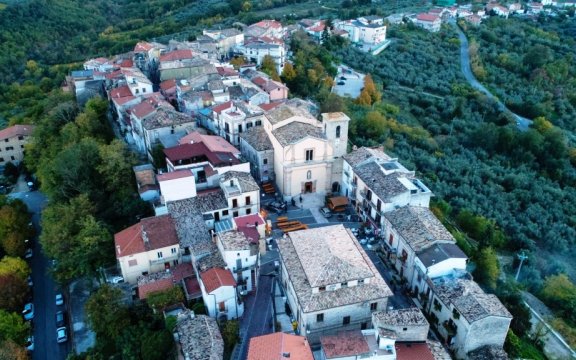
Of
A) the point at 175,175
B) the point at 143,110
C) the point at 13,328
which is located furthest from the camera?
the point at 143,110

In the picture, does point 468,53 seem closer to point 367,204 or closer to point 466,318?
point 367,204

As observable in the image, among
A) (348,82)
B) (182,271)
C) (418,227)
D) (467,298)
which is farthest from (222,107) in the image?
(348,82)

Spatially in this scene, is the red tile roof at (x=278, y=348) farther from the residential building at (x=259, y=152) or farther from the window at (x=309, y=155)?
the residential building at (x=259, y=152)

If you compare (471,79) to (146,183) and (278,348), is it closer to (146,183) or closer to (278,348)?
(146,183)

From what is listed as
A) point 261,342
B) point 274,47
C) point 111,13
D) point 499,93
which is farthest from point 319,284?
point 111,13

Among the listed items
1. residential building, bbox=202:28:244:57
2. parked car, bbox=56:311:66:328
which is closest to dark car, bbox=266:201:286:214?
parked car, bbox=56:311:66:328

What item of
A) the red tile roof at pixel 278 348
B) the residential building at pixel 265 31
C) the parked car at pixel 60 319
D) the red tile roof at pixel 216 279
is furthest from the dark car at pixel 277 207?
the residential building at pixel 265 31
